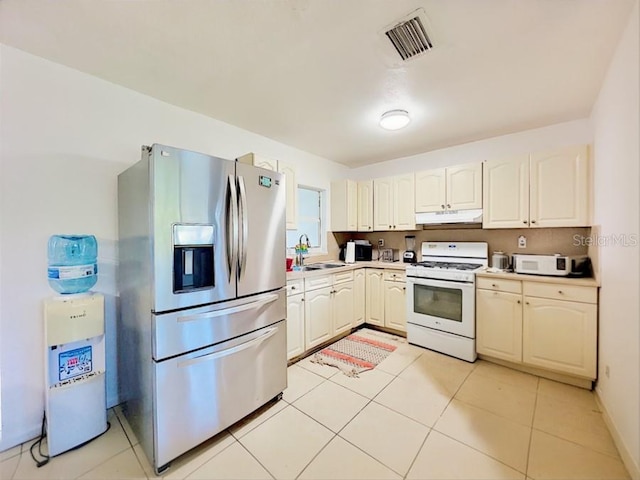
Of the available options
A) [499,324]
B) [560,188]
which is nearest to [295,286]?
[499,324]

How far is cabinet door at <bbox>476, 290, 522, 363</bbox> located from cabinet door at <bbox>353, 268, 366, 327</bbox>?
1.36 meters

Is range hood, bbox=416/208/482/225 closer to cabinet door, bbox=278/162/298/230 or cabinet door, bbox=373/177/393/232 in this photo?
cabinet door, bbox=373/177/393/232

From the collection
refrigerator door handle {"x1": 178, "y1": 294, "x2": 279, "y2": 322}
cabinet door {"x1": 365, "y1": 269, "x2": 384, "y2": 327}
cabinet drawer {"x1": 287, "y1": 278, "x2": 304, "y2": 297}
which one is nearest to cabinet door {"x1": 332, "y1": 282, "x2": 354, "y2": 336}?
cabinet door {"x1": 365, "y1": 269, "x2": 384, "y2": 327}

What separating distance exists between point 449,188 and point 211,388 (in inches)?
121

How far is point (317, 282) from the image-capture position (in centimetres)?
292

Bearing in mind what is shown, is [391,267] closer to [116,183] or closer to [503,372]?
[503,372]

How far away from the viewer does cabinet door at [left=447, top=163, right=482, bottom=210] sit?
117 inches

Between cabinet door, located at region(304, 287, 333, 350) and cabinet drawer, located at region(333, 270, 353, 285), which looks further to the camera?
cabinet drawer, located at region(333, 270, 353, 285)

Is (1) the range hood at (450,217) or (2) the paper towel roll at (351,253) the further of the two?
(2) the paper towel roll at (351,253)

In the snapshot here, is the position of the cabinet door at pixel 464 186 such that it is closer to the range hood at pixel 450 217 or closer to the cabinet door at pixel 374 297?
the range hood at pixel 450 217

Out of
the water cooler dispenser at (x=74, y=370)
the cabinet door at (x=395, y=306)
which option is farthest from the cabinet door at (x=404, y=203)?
the water cooler dispenser at (x=74, y=370)

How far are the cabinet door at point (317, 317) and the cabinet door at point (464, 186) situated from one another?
1.79m

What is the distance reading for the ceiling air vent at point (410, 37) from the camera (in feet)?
4.77

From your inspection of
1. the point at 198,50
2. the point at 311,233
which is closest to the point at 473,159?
the point at 311,233
